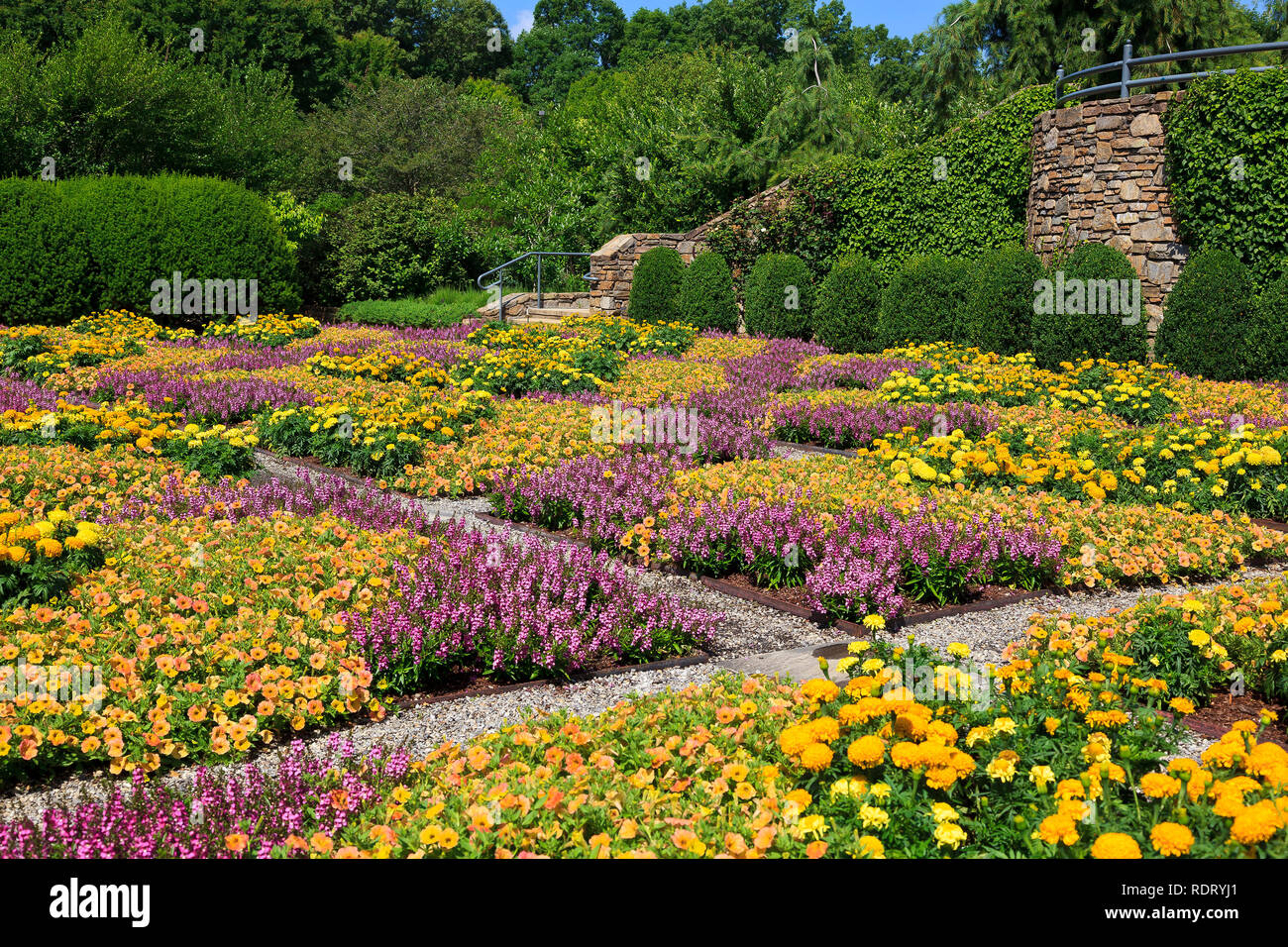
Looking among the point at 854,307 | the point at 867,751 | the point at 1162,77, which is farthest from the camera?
the point at 854,307

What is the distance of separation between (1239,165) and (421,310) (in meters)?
15.0

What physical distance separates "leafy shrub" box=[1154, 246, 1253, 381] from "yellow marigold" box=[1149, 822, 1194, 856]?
37.2 feet

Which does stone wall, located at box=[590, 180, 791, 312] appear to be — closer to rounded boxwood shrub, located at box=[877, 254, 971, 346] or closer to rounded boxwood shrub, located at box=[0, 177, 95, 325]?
rounded boxwood shrub, located at box=[877, 254, 971, 346]

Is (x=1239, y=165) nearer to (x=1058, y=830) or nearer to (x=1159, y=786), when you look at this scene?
(x=1159, y=786)

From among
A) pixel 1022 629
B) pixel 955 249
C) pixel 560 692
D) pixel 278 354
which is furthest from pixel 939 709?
pixel 955 249

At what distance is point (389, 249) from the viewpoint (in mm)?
24766

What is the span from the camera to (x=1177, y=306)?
1235cm

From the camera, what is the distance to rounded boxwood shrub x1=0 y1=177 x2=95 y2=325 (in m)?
18.5

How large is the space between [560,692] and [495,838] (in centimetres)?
172

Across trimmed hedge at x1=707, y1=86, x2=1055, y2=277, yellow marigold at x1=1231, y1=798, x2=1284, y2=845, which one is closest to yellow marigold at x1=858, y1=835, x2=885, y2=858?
yellow marigold at x1=1231, y1=798, x2=1284, y2=845

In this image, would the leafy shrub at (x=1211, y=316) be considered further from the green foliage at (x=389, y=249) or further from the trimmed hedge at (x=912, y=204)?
the green foliage at (x=389, y=249)

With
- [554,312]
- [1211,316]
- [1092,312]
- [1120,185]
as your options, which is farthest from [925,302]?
[554,312]

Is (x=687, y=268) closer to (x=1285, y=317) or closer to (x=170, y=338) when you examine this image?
(x=170, y=338)

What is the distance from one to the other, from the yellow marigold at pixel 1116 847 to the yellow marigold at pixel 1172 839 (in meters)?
0.09
